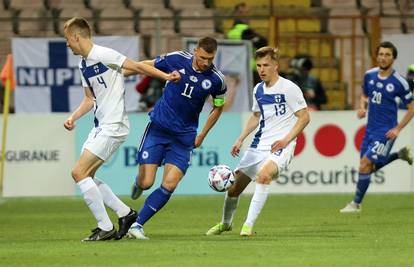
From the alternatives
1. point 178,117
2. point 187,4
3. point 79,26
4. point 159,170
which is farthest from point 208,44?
point 187,4

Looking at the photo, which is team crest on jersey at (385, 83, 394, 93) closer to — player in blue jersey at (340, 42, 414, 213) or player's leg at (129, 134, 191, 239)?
player in blue jersey at (340, 42, 414, 213)

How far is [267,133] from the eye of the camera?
47.9 ft

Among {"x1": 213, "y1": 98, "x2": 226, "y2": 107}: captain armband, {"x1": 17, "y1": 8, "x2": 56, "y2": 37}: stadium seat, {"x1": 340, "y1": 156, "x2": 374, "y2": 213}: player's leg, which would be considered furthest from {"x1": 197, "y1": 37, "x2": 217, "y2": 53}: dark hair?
{"x1": 17, "y1": 8, "x2": 56, "y2": 37}: stadium seat

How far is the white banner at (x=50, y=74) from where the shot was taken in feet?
78.5

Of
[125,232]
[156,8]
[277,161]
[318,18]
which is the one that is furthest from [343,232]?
[156,8]

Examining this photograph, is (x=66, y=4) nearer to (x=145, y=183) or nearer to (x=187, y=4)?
(x=187, y=4)

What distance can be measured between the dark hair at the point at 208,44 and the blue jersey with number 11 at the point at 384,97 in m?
5.83

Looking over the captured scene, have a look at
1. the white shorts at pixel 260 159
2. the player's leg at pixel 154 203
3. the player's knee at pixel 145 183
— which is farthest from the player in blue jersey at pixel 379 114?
the player's leg at pixel 154 203

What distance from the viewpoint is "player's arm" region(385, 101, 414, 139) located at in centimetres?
1867

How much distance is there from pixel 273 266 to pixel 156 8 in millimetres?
16824

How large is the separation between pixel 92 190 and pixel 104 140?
1.68 feet

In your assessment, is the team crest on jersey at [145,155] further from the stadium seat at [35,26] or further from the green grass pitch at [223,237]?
the stadium seat at [35,26]

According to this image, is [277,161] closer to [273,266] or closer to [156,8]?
[273,266]

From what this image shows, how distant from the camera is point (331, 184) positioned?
22.7m
